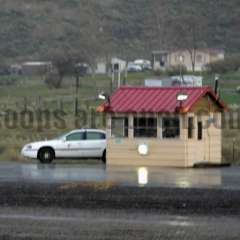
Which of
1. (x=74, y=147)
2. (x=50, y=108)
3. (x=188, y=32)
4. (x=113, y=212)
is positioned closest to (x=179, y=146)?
(x=74, y=147)

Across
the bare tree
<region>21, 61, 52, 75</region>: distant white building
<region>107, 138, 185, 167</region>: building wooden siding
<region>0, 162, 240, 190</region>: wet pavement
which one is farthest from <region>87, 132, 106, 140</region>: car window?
the bare tree

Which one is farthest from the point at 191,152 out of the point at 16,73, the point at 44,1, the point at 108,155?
the point at 44,1

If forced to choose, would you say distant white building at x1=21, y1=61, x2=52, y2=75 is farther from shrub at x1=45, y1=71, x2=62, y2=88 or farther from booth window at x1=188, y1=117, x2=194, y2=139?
booth window at x1=188, y1=117, x2=194, y2=139

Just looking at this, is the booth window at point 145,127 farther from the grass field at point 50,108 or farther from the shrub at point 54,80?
the shrub at point 54,80

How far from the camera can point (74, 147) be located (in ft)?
124

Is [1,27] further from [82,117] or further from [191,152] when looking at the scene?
[191,152]

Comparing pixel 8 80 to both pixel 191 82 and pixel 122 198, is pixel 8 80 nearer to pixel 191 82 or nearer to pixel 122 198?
pixel 191 82

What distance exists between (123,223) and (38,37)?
113840 millimetres

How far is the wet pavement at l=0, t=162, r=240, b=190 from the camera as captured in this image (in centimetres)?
2630

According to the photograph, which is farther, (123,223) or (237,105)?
(237,105)

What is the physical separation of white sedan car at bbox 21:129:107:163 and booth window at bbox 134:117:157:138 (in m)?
3.02

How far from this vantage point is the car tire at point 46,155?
125 feet

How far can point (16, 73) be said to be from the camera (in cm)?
11581

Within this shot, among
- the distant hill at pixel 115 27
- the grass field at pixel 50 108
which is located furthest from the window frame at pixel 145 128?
the distant hill at pixel 115 27
